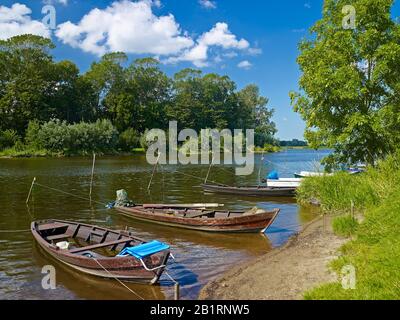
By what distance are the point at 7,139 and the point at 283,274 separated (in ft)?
253

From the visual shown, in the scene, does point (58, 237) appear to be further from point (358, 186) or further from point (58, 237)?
point (358, 186)

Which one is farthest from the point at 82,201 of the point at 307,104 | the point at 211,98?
the point at 211,98

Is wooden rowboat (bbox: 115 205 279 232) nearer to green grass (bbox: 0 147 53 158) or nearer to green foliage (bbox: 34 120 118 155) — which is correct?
green grass (bbox: 0 147 53 158)

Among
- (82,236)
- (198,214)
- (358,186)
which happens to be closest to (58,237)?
(82,236)

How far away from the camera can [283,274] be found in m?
12.0

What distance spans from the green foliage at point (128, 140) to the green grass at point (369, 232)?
7341 centimetres

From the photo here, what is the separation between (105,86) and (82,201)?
83450 millimetres

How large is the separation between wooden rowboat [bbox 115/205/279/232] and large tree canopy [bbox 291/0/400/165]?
718cm

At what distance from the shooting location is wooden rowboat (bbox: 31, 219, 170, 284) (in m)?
12.0

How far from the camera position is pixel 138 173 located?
160 feet

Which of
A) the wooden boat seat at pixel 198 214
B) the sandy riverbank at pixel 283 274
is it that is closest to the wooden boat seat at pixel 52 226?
the wooden boat seat at pixel 198 214

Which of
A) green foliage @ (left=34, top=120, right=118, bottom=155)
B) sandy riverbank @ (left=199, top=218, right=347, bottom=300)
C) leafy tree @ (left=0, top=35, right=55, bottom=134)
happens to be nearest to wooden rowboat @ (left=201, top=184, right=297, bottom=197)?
sandy riverbank @ (left=199, top=218, right=347, bottom=300)

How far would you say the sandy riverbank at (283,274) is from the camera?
10617 millimetres
